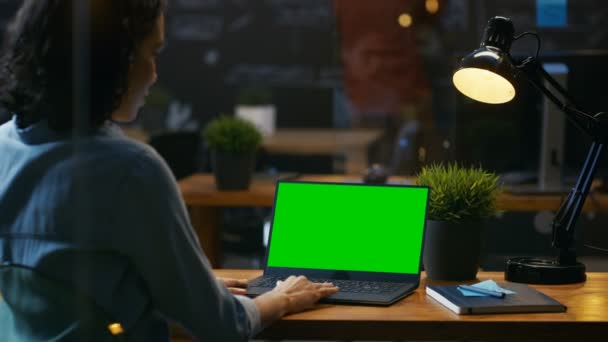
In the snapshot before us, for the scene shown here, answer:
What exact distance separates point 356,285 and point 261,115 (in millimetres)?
4477

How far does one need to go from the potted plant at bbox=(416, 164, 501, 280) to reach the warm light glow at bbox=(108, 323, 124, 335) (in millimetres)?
854

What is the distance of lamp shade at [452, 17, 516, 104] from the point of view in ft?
6.73

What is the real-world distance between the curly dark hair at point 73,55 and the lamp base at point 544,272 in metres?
1.06

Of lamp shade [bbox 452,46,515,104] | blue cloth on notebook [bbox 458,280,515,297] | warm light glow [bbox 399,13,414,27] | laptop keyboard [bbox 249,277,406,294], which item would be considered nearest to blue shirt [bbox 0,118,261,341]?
laptop keyboard [bbox 249,277,406,294]

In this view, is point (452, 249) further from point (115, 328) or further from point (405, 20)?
point (405, 20)

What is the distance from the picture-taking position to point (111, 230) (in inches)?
57.4

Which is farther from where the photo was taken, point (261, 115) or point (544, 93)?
point (261, 115)

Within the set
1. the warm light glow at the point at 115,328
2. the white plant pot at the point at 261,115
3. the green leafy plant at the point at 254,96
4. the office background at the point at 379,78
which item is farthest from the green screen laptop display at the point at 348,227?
the green leafy plant at the point at 254,96

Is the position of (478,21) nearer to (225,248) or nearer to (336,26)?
(336,26)

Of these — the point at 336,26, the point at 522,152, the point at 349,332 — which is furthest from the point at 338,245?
the point at 336,26

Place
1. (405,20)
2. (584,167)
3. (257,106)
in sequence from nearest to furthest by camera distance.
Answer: (584,167), (405,20), (257,106)

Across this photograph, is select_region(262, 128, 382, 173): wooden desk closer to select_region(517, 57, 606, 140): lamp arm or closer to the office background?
the office background

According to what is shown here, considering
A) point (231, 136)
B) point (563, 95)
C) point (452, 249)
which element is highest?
point (563, 95)

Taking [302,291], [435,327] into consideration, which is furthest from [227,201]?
[435,327]
